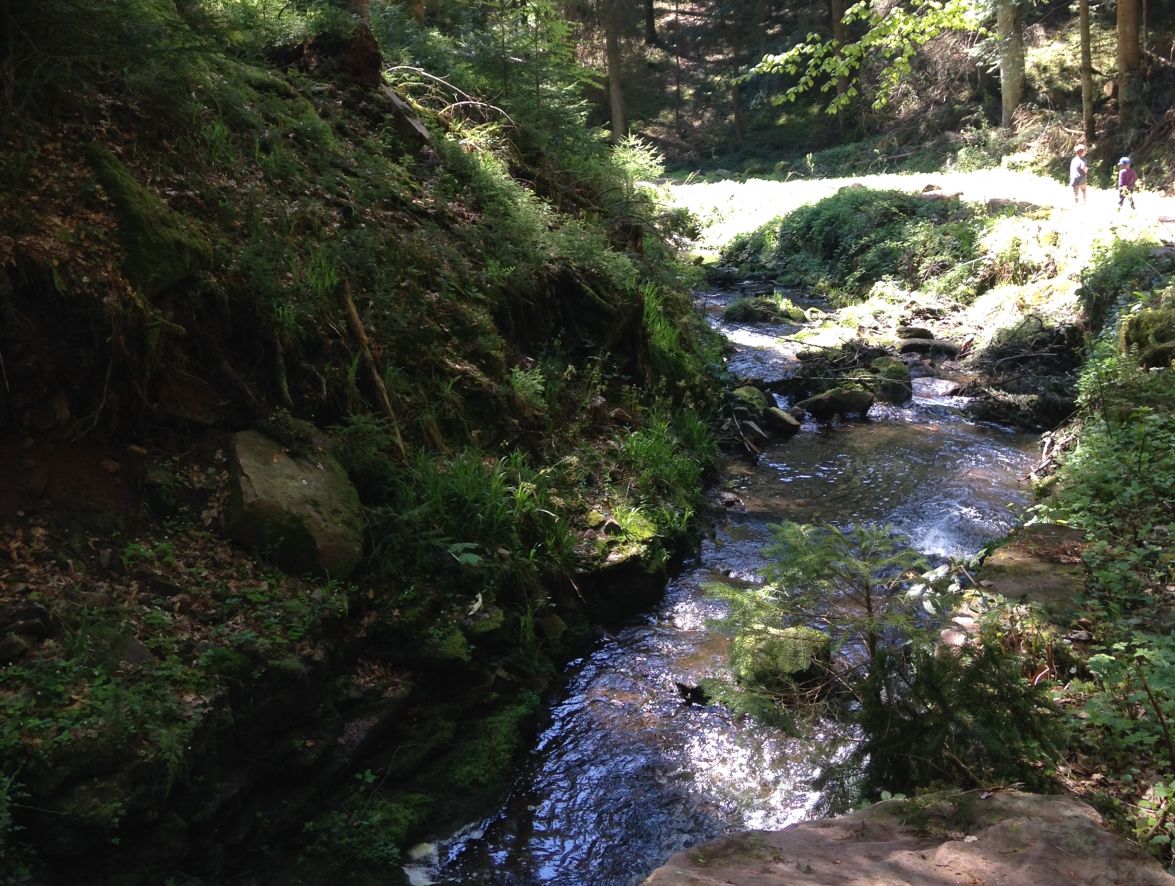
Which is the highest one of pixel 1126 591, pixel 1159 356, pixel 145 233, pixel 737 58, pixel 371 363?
pixel 737 58

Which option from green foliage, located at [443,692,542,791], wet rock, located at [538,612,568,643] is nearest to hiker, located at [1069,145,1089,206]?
wet rock, located at [538,612,568,643]

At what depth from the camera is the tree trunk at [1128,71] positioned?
24.3 m

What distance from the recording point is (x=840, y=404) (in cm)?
1298

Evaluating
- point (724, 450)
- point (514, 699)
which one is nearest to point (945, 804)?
point (514, 699)

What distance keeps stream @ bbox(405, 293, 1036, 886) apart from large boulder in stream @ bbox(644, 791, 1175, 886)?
0.84 metres

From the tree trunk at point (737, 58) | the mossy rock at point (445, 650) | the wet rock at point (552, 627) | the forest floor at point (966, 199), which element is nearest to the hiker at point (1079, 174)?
the forest floor at point (966, 199)

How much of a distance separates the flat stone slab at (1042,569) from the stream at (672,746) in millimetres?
1327

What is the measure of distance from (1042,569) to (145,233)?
663 centimetres

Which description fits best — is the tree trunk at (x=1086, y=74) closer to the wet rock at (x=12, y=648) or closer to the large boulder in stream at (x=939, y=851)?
the large boulder in stream at (x=939, y=851)

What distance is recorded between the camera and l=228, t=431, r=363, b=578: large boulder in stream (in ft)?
17.6

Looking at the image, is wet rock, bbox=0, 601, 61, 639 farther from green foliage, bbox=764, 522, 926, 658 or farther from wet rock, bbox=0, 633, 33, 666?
green foliage, bbox=764, 522, 926, 658

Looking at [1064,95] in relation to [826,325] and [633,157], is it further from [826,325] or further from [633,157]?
[633,157]

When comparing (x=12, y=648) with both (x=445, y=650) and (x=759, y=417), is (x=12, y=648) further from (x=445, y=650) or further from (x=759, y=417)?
(x=759, y=417)

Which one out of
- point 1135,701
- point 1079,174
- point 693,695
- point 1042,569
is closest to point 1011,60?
point 1079,174
